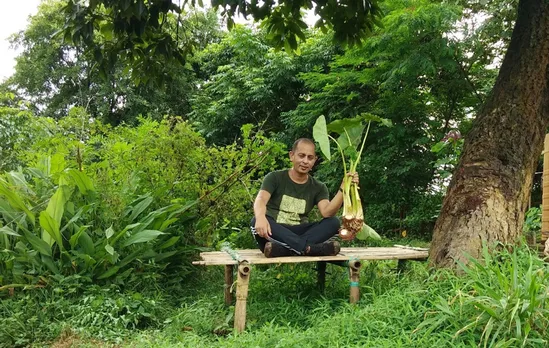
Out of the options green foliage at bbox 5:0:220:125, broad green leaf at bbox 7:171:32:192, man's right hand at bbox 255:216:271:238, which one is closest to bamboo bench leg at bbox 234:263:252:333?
man's right hand at bbox 255:216:271:238

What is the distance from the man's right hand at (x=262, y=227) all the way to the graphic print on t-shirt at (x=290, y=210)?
0.32 metres

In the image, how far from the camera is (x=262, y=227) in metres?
3.83

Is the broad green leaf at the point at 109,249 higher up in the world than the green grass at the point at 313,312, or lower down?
higher up

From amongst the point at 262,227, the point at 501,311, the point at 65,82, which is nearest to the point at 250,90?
the point at 262,227

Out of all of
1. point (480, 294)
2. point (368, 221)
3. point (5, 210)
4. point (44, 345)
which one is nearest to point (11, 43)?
point (368, 221)

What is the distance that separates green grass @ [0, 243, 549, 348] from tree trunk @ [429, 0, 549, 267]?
230 mm

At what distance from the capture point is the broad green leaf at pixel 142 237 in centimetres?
436

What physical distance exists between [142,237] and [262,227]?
46.8 inches

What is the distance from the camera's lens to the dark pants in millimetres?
→ 3822

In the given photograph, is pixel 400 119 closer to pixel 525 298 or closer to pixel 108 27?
pixel 108 27

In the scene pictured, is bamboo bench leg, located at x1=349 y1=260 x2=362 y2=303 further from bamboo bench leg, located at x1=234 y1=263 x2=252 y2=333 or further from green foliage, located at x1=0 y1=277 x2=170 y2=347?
green foliage, located at x1=0 y1=277 x2=170 y2=347

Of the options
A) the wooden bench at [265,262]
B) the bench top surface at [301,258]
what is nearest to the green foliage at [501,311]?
the wooden bench at [265,262]

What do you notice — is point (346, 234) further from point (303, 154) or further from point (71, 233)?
point (71, 233)

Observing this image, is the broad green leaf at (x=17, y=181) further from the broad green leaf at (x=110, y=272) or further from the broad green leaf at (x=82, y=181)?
the broad green leaf at (x=110, y=272)
